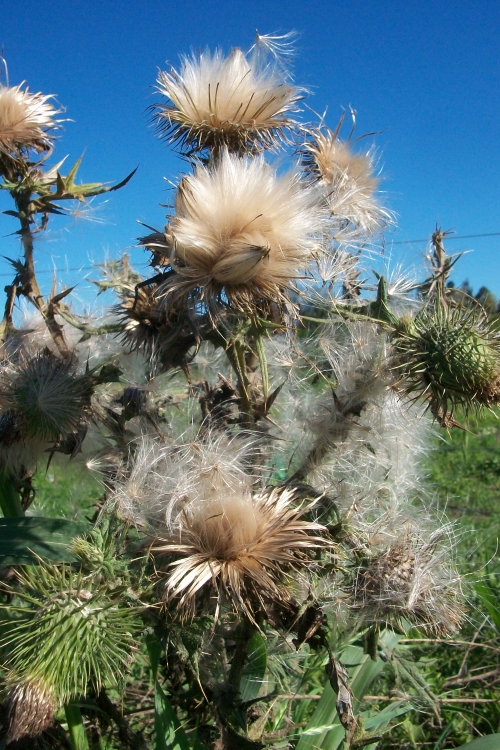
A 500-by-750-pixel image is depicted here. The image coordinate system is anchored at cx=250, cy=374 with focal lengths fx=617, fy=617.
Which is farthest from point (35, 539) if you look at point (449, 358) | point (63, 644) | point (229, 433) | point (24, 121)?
point (24, 121)

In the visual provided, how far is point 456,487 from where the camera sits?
538 cm

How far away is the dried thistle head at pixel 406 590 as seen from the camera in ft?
4.32

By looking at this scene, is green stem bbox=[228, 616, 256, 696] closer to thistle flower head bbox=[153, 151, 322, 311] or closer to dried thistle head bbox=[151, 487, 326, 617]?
dried thistle head bbox=[151, 487, 326, 617]

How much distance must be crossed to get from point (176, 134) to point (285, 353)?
67 centimetres

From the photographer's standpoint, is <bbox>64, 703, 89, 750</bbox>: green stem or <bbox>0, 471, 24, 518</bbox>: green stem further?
<bbox>0, 471, 24, 518</bbox>: green stem

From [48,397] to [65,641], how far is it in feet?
1.86

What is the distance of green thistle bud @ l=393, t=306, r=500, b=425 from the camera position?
1240mm

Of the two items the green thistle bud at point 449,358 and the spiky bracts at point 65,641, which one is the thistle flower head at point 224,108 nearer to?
the green thistle bud at point 449,358

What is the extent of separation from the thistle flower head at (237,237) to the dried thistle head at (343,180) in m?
0.24

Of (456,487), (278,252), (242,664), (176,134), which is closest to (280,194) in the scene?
(278,252)

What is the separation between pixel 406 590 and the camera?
133 centimetres

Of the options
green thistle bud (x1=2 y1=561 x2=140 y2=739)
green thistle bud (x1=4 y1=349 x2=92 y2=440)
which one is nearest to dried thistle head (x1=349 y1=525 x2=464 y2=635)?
green thistle bud (x1=2 y1=561 x2=140 y2=739)

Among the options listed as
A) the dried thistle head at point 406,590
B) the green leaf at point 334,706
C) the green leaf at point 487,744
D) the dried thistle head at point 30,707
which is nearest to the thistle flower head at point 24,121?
the dried thistle head at point 30,707

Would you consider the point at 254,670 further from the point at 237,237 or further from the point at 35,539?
the point at 237,237
